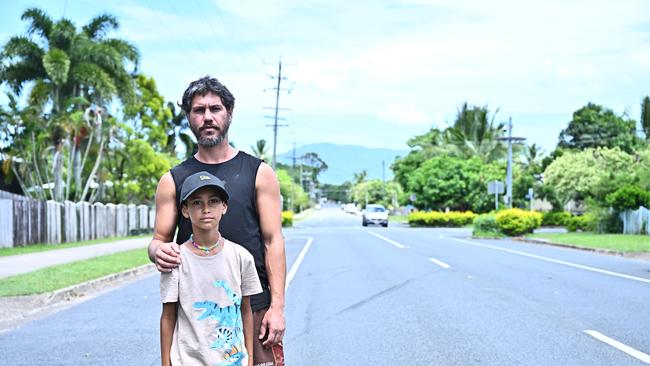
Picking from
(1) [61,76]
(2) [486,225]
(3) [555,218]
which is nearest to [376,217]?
(3) [555,218]

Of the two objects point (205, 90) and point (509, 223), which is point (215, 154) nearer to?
point (205, 90)

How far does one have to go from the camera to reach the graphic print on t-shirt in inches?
129

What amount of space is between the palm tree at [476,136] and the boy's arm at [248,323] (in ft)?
211

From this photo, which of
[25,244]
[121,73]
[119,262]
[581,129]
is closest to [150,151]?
[121,73]

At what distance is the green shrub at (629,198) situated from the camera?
31.8 m

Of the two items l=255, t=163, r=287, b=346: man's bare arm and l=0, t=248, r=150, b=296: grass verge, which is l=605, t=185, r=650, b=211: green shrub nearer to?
l=0, t=248, r=150, b=296: grass verge

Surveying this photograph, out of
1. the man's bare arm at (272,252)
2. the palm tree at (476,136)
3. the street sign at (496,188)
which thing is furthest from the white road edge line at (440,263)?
the palm tree at (476,136)

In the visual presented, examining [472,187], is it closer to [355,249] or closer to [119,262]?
Result: [355,249]

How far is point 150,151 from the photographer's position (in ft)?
130

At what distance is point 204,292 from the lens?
3285 mm

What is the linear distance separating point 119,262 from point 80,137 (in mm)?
15334

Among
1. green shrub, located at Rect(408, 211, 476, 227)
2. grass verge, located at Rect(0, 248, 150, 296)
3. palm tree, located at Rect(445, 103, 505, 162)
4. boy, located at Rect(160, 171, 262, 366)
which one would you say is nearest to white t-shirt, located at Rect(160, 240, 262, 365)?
boy, located at Rect(160, 171, 262, 366)

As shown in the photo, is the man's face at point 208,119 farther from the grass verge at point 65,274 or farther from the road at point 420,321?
the grass verge at point 65,274

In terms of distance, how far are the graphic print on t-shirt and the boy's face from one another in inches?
10.0
